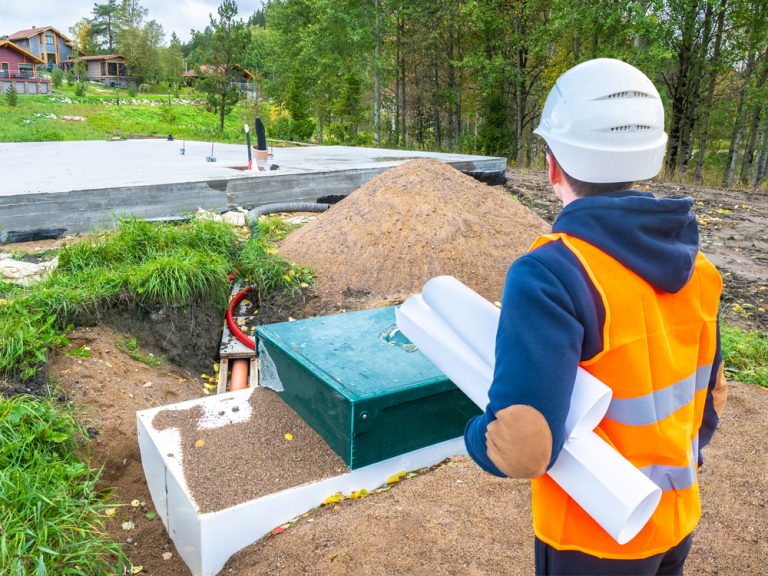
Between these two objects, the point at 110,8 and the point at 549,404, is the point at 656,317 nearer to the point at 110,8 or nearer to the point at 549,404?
the point at 549,404

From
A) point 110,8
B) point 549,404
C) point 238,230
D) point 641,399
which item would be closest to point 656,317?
point 641,399

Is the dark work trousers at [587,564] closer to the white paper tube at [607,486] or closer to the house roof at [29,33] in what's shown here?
the white paper tube at [607,486]

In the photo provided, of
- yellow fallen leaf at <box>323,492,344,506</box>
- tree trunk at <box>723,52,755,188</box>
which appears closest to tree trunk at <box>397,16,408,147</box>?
tree trunk at <box>723,52,755,188</box>

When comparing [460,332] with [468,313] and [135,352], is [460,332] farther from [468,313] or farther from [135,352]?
[135,352]

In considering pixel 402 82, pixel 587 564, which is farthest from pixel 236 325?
pixel 402 82

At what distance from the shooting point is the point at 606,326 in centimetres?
109

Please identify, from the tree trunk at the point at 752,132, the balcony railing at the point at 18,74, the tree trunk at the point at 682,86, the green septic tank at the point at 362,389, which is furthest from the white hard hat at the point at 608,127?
the balcony railing at the point at 18,74

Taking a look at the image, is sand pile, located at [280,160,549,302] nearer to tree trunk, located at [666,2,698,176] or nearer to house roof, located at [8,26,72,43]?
tree trunk, located at [666,2,698,176]

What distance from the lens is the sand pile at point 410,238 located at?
5.63 meters

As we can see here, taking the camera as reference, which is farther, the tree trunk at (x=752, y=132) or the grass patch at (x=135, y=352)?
the tree trunk at (x=752, y=132)

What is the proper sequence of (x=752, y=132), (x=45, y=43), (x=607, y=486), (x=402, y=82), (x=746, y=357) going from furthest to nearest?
(x=45, y=43) → (x=402, y=82) → (x=752, y=132) → (x=746, y=357) → (x=607, y=486)

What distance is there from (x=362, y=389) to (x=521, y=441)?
153 centimetres

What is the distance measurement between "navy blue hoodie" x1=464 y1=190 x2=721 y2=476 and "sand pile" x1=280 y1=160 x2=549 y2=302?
421cm

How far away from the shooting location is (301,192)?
827cm
